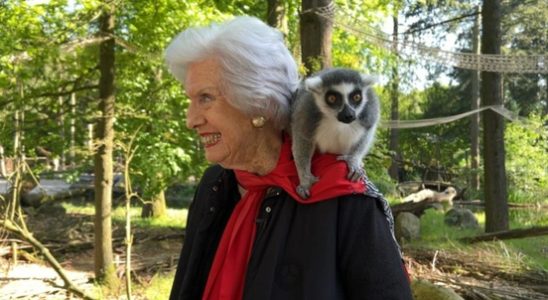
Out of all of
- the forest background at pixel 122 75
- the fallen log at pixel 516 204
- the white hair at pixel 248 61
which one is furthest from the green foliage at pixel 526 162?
the white hair at pixel 248 61

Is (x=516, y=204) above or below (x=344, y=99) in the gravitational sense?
below

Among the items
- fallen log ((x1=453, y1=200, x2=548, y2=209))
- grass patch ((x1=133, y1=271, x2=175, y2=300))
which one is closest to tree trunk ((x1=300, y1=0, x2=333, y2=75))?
grass patch ((x1=133, y1=271, x2=175, y2=300))

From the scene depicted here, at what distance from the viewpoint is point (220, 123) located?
178 cm

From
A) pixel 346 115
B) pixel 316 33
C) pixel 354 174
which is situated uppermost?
pixel 316 33

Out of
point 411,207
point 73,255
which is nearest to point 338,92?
point 411,207

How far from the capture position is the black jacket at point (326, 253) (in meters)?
1.38

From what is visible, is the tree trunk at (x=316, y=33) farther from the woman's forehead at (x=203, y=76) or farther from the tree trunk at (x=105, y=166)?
the tree trunk at (x=105, y=166)

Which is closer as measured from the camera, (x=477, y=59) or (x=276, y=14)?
(x=276, y=14)

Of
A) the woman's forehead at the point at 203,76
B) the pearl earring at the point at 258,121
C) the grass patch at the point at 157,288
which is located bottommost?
the grass patch at the point at 157,288

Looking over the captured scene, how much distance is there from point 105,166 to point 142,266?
4.83 feet

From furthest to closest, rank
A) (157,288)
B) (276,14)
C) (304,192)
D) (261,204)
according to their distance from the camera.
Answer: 1. (276,14)
2. (157,288)
3. (261,204)
4. (304,192)

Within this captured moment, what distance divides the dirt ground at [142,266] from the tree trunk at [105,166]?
205 mm

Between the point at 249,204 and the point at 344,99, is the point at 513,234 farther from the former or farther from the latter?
the point at 249,204

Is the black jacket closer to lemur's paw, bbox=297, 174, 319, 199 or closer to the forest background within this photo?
lemur's paw, bbox=297, 174, 319, 199
